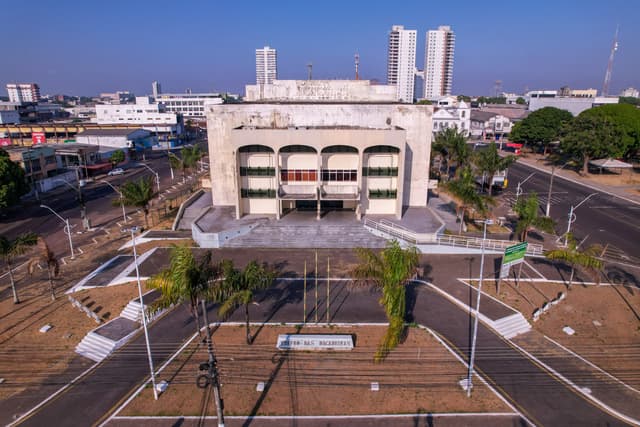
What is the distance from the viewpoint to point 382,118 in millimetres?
49562

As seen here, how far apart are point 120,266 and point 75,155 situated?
2144 inches

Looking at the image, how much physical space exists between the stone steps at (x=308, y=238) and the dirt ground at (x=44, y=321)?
12707mm

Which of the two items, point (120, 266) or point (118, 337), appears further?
point (120, 266)

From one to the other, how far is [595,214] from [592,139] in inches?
1072

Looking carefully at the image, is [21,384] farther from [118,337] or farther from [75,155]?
[75,155]

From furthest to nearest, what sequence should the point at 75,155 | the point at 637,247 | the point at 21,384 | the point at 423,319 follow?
the point at 75,155
the point at 637,247
the point at 423,319
the point at 21,384

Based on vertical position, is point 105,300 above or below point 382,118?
below

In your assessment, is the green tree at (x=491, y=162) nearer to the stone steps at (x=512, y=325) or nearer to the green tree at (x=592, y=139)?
the green tree at (x=592, y=139)

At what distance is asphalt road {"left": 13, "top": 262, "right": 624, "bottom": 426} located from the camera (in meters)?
20.7

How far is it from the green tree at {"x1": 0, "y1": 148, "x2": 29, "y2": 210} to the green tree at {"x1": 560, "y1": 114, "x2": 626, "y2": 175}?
9138cm

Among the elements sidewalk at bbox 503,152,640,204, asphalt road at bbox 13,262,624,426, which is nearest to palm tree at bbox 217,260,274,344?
asphalt road at bbox 13,262,624,426

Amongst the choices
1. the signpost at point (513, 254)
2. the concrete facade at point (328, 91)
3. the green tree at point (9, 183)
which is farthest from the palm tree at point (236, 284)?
the green tree at point (9, 183)

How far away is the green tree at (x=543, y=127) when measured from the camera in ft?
318

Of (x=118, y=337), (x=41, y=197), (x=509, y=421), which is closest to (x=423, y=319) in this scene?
(x=509, y=421)
